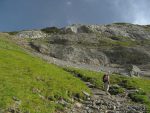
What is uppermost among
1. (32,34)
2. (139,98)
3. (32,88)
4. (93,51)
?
(32,34)

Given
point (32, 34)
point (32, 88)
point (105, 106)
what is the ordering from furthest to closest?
point (32, 34) < point (32, 88) < point (105, 106)

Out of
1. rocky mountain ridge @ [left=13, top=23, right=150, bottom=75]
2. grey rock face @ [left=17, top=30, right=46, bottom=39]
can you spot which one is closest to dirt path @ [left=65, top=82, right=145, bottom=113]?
rocky mountain ridge @ [left=13, top=23, right=150, bottom=75]

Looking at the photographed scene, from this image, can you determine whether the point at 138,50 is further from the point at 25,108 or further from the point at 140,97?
the point at 25,108

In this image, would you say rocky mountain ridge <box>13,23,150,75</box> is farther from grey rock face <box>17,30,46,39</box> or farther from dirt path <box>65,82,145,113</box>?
dirt path <box>65,82,145,113</box>

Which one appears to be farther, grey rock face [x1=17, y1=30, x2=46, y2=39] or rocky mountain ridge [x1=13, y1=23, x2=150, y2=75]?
grey rock face [x1=17, y1=30, x2=46, y2=39]

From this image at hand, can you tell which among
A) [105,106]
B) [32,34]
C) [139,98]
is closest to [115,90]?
[139,98]

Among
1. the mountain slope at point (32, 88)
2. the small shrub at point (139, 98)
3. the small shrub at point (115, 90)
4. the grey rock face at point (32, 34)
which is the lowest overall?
the small shrub at point (139, 98)

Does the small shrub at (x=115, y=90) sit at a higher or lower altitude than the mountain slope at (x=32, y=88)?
lower

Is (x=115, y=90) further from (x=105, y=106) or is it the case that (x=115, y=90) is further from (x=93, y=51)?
(x=93, y=51)

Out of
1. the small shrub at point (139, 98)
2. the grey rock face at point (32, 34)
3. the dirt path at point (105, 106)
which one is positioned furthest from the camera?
the grey rock face at point (32, 34)

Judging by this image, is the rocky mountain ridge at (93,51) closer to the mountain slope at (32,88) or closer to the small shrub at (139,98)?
the mountain slope at (32,88)

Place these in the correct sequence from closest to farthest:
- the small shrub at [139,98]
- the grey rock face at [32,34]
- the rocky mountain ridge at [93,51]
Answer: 1. the small shrub at [139,98]
2. the rocky mountain ridge at [93,51]
3. the grey rock face at [32,34]

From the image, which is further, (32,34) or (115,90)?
(32,34)

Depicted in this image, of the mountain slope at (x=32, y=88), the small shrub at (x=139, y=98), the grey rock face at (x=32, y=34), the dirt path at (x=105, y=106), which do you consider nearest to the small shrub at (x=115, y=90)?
the small shrub at (x=139, y=98)
